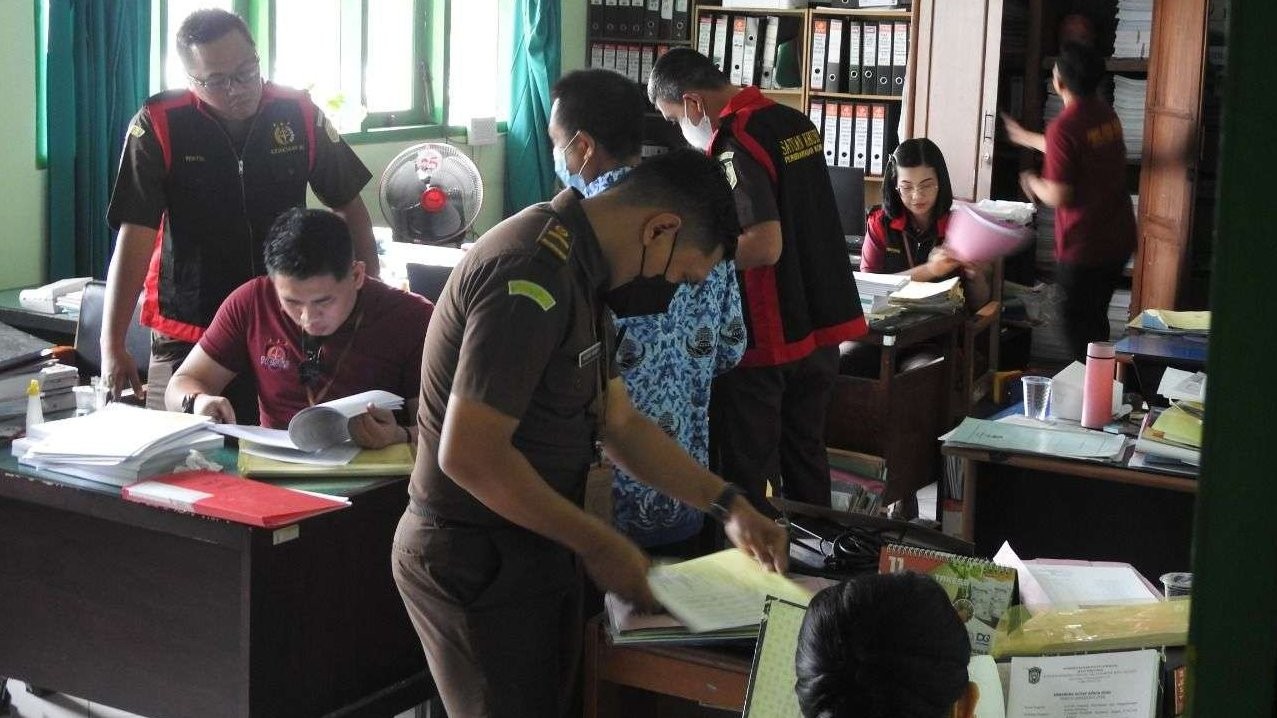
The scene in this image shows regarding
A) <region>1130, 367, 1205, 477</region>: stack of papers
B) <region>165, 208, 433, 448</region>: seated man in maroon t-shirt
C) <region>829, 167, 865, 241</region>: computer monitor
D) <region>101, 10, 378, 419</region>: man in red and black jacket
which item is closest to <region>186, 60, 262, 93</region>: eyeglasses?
<region>101, 10, 378, 419</region>: man in red and black jacket

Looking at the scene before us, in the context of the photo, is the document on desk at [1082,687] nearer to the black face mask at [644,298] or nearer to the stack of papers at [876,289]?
the black face mask at [644,298]

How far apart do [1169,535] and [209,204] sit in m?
2.21

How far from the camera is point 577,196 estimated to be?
1703mm

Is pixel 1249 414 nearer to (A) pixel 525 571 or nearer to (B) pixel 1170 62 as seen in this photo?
(A) pixel 525 571

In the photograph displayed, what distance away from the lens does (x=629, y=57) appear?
22.0 ft

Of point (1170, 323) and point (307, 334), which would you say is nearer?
point (307, 334)

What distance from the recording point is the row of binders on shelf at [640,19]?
6.58 metres

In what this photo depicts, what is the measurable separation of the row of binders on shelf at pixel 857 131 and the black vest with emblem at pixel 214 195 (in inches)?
135

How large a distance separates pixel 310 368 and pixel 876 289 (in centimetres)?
189

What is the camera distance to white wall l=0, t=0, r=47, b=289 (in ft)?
13.5

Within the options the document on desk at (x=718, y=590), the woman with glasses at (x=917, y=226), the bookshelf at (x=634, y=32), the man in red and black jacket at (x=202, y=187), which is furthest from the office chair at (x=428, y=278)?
the bookshelf at (x=634, y=32)

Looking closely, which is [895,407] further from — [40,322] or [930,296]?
[40,322]

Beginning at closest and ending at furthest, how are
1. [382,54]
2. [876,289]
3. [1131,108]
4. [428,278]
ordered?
[428,278], [876,289], [1131,108], [382,54]

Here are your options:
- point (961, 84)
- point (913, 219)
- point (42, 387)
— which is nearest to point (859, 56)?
point (961, 84)
